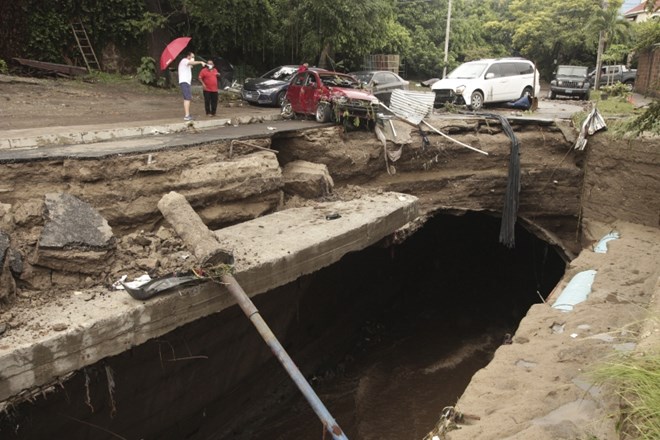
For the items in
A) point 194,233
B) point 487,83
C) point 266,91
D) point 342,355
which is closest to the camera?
point 194,233

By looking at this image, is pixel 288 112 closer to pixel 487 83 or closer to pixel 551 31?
pixel 487 83

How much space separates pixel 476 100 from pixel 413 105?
554 cm

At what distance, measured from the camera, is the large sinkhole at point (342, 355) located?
20.7 feet

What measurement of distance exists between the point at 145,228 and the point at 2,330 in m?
2.74

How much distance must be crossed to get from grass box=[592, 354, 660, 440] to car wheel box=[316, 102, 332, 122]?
870 cm

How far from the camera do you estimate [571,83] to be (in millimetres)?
24719

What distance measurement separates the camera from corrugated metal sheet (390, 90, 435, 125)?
11992 millimetres

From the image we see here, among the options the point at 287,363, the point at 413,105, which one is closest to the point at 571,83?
the point at 413,105

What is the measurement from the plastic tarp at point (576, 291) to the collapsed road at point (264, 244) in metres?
0.17

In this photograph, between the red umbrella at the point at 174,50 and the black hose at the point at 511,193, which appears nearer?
the red umbrella at the point at 174,50

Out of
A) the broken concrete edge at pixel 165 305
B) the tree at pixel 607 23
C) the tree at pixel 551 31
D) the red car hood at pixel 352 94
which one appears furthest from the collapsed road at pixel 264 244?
the tree at pixel 551 31

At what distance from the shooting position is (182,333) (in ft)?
22.1

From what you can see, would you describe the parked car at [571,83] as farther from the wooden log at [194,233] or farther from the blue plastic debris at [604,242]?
the wooden log at [194,233]

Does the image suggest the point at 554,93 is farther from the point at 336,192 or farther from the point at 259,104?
the point at 336,192
